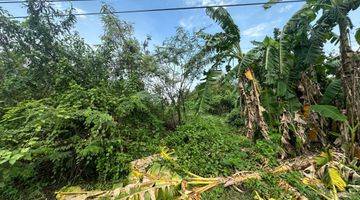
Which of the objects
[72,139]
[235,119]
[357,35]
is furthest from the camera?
[235,119]

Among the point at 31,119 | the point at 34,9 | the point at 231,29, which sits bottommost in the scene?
the point at 31,119

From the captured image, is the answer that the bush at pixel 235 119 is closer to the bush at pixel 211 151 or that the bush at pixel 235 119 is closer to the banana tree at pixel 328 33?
the bush at pixel 211 151

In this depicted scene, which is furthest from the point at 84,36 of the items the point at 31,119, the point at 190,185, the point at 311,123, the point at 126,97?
the point at 311,123

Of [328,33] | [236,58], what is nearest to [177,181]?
[236,58]

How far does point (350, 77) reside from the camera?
20.0ft

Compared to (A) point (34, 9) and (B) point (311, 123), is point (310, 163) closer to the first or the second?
(B) point (311, 123)

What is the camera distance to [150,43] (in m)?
8.70

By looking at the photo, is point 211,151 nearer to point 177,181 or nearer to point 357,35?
point 177,181

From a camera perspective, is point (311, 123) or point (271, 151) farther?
point (311, 123)

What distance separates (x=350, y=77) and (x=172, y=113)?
4.47 meters

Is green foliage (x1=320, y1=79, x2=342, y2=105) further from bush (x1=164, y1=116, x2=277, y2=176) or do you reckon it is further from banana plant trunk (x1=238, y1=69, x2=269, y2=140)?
bush (x1=164, y1=116, x2=277, y2=176)

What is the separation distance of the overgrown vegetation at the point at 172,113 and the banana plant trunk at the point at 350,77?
0.07 ft

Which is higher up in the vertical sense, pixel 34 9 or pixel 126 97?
pixel 34 9

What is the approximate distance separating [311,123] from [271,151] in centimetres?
146
